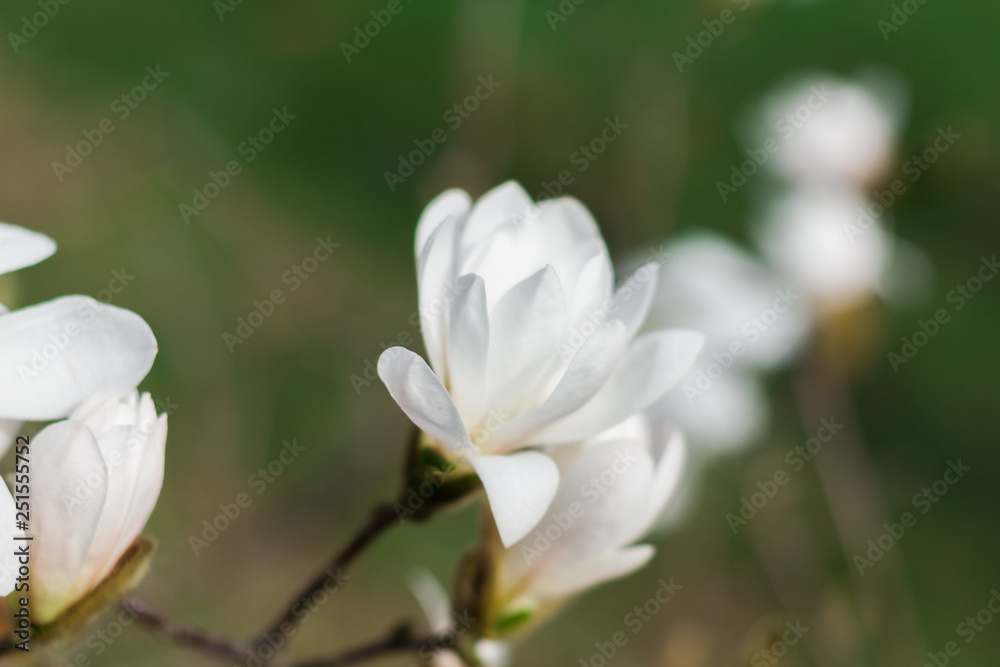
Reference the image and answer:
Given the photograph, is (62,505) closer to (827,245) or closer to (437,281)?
(437,281)

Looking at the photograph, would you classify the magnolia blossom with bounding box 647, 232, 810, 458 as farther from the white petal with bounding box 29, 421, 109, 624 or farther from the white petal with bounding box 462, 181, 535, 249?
the white petal with bounding box 29, 421, 109, 624

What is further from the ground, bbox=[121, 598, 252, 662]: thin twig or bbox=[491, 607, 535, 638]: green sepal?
bbox=[491, 607, 535, 638]: green sepal

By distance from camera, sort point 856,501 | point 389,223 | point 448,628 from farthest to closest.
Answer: point 389,223, point 856,501, point 448,628

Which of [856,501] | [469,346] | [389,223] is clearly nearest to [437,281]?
[469,346]

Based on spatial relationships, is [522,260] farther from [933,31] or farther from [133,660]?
[933,31]

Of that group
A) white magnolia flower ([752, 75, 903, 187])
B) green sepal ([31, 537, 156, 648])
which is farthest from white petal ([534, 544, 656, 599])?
white magnolia flower ([752, 75, 903, 187])

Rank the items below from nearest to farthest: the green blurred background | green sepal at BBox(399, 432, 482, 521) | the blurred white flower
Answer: green sepal at BBox(399, 432, 482, 521) < the blurred white flower < the green blurred background
